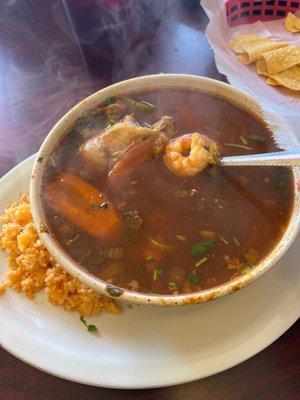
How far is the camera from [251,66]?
243 cm

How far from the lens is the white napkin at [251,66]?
224cm

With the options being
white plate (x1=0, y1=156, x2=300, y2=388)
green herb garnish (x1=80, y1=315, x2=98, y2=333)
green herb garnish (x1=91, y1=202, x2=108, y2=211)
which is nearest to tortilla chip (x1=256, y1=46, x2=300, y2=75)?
white plate (x1=0, y1=156, x2=300, y2=388)

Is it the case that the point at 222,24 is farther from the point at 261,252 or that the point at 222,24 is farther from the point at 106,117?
the point at 261,252

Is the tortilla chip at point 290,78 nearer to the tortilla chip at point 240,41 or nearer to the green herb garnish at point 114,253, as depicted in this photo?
the tortilla chip at point 240,41

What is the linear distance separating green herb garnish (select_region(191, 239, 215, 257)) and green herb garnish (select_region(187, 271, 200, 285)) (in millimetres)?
62

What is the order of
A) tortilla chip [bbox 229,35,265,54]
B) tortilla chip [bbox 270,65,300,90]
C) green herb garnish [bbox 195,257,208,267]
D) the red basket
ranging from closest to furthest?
green herb garnish [bbox 195,257,208,267] < tortilla chip [bbox 270,65,300,90] < tortilla chip [bbox 229,35,265,54] < the red basket

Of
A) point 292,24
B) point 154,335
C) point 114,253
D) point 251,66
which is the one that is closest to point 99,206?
point 114,253

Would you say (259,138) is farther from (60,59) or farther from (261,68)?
(60,59)

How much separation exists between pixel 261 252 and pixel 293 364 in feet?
1.18

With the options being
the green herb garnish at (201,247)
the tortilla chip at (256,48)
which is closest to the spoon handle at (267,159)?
the green herb garnish at (201,247)

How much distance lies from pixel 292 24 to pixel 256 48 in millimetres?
300

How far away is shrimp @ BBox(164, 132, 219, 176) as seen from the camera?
1.58 meters

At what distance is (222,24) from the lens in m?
2.53

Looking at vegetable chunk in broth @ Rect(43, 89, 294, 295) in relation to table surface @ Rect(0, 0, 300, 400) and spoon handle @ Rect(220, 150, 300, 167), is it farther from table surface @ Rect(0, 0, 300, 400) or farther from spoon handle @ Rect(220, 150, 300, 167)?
table surface @ Rect(0, 0, 300, 400)
